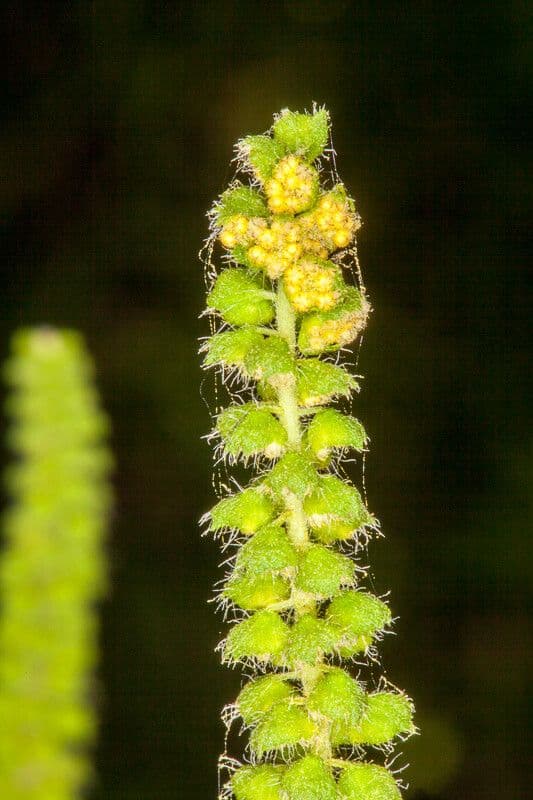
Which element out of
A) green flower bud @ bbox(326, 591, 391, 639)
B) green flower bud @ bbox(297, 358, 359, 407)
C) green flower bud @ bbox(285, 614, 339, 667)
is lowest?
green flower bud @ bbox(285, 614, 339, 667)

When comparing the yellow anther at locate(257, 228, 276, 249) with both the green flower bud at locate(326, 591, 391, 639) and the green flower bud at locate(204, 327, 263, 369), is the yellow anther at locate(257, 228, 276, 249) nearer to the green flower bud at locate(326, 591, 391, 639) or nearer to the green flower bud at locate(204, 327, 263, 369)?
the green flower bud at locate(204, 327, 263, 369)

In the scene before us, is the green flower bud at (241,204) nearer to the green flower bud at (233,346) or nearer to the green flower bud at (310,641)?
the green flower bud at (233,346)

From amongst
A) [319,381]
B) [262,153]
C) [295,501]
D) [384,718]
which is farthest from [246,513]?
[262,153]

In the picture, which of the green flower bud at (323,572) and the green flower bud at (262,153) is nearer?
the green flower bud at (323,572)

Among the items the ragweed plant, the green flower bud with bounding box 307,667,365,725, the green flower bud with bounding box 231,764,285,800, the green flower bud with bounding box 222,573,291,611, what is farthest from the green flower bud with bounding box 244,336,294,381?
the green flower bud with bounding box 231,764,285,800

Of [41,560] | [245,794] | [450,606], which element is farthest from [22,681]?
[450,606]

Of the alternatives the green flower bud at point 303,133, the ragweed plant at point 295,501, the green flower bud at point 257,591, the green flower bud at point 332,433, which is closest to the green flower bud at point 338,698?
the ragweed plant at point 295,501

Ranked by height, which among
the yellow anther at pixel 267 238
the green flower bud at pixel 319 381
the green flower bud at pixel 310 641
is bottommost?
the green flower bud at pixel 310 641

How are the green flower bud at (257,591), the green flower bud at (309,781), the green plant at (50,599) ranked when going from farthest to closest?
1. the green plant at (50,599)
2. the green flower bud at (257,591)
3. the green flower bud at (309,781)
